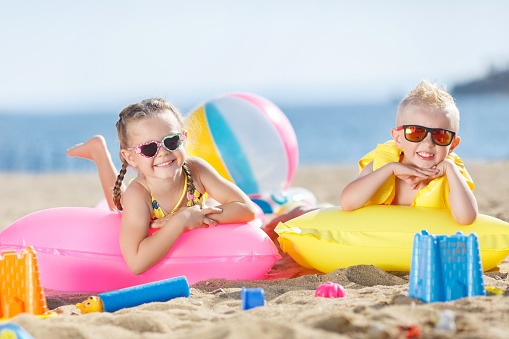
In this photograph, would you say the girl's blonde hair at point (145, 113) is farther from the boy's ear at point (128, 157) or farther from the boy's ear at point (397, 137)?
the boy's ear at point (397, 137)

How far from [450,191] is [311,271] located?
1.20m

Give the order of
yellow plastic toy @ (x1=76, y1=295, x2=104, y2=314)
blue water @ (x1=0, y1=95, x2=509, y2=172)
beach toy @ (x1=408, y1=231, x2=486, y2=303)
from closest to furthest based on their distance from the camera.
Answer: beach toy @ (x1=408, y1=231, x2=486, y2=303)
yellow plastic toy @ (x1=76, y1=295, x2=104, y2=314)
blue water @ (x1=0, y1=95, x2=509, y2=172)

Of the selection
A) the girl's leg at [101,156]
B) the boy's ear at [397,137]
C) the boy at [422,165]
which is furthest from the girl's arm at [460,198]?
the girl's leg at [101,156]

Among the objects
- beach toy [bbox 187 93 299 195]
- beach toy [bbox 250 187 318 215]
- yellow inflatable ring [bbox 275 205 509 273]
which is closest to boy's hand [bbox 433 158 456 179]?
yellow inflatable ring [bbox 275 205 509 273]

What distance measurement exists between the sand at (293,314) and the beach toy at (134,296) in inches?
3.8

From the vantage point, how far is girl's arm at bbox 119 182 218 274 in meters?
4.01

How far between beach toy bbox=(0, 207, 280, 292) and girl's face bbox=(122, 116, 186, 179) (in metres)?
0.49

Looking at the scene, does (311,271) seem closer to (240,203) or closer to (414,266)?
(240,203)

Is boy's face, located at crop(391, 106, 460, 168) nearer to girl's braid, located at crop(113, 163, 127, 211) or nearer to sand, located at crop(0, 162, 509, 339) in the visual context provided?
sand, located at crop(0, 162, 509, 339)

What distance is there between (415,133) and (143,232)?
1917 mm

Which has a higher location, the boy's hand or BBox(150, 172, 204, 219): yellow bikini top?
the boy's hand

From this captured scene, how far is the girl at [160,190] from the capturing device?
4.04 meters

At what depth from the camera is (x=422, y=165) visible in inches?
164

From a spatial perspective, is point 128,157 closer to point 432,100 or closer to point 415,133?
point 415,133
